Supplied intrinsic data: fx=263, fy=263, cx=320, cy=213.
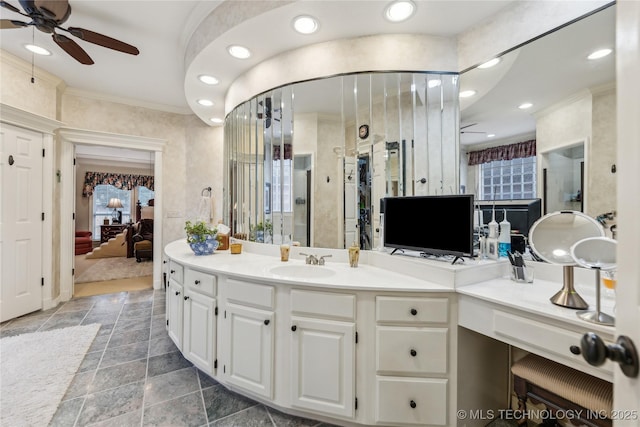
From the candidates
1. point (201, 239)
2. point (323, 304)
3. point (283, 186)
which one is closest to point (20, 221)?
point (201, 239)

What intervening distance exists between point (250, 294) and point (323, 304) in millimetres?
490

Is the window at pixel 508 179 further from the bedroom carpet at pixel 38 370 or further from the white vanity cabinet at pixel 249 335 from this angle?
the bedroom carpet at pixel 38 370

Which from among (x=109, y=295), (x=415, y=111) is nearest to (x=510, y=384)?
(x=415, y=111)

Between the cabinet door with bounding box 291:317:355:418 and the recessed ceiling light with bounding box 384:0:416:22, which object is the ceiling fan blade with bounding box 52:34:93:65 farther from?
the cabinet door with bounding box 291:317:355:418

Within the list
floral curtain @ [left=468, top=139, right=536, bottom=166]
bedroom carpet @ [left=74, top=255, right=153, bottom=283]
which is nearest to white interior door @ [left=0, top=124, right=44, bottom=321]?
bedroom carpet @ [left=74, top=255, right=153, bottom=283]

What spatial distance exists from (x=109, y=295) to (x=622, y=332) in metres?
5.13

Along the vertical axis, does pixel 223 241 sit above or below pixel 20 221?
below

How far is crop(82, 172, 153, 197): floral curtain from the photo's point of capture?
8.41 meters

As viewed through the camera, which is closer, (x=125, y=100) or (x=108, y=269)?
(x=125, y=100)

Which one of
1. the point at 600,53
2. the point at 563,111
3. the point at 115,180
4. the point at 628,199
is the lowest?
the point at 628,199

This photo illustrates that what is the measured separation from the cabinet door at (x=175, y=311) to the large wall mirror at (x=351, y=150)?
883 millimetres

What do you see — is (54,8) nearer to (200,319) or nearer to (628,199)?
(200,319)

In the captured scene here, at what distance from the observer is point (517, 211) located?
1726 millimetres

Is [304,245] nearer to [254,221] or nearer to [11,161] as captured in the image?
[254,221]
